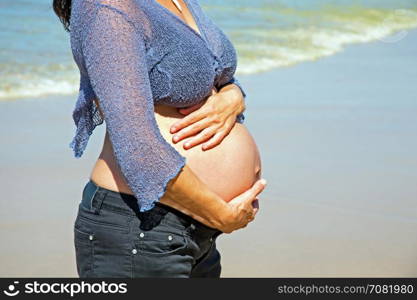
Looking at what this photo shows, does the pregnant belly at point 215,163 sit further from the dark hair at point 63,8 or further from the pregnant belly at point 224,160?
the dark hair at point 63,8

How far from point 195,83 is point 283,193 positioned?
3.07m

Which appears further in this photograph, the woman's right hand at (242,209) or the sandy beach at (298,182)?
the sandy beach at (298,182)

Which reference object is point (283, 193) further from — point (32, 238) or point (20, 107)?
point (20, 107)

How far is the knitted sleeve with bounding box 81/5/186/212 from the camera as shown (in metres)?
1.85

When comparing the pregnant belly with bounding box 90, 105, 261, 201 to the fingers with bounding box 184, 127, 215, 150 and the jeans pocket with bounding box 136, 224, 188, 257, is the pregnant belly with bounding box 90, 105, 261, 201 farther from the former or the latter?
the jeans pocket with bounding box 136, 224, 188, 257

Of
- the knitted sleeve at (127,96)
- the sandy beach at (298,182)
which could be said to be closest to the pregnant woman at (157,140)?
the knitted sleeve at (127,96)

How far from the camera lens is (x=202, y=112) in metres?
2.15

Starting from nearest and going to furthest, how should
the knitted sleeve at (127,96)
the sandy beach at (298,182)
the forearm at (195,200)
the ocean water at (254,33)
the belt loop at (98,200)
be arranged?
the knitted sleeve at (127,96)
the forearm at (195,200)
the belt loop at (98,200)
the sandy beach at (298,182)
the ocean water at (254,33)

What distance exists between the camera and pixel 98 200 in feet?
6.85

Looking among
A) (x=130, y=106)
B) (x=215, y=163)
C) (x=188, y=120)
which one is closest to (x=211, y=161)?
(x=215, y=163)

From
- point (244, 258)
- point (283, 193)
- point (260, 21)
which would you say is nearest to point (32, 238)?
point (244, 258)

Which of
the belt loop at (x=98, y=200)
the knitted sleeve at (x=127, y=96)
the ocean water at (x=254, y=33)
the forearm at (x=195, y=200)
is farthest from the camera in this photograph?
the ocean water at (x=254, y=33)

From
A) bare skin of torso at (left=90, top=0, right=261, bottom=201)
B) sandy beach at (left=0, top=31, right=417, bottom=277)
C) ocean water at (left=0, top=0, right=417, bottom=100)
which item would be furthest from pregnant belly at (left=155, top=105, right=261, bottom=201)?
ocean water at (left=0, top=0, right=417, bottom=100)

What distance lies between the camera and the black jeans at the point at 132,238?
2033 mm
